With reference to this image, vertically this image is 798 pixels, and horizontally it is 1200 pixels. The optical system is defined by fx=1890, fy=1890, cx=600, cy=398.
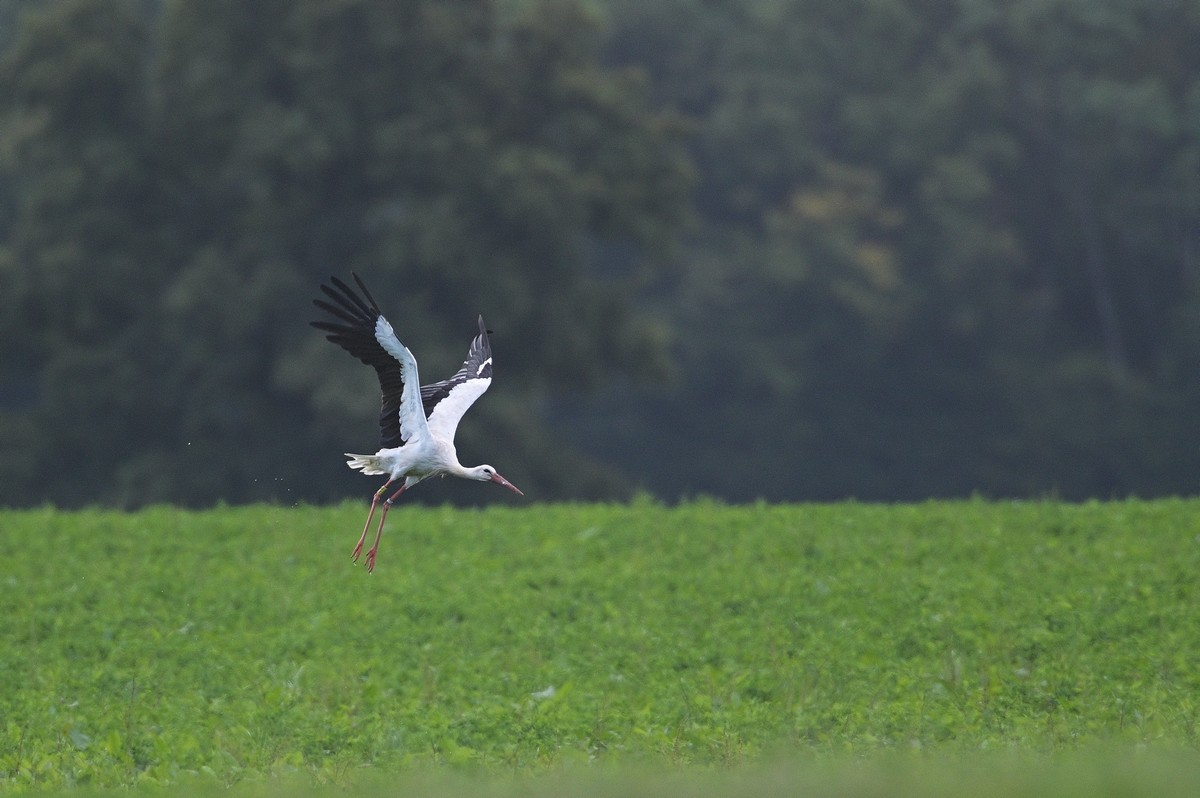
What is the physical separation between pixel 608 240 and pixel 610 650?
22.8 meters

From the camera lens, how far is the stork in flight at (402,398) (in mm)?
11852

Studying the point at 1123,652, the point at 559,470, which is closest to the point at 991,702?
the point at 1123,652

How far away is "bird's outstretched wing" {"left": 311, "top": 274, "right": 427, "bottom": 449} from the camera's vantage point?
11797mm

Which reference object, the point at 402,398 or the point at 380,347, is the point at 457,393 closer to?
the point at 402,398

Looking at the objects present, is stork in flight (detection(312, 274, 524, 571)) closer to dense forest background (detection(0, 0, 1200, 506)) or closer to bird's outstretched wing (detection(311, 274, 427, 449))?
bird's outstretched wing (detection(311, 274, 427, 449))

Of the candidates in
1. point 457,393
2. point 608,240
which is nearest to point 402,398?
point 457,393

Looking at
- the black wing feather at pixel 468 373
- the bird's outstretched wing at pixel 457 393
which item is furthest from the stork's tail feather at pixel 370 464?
the black wing feather at pixel 468 373

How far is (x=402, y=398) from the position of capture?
12.4m

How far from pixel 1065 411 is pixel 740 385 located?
721 cm

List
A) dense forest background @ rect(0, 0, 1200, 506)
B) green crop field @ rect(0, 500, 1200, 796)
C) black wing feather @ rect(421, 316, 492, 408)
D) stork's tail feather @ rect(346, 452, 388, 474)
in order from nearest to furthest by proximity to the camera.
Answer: green crop field @ rect(0, 500, 1200, 796) → stork's tail feather @ rect(346, 452, 388, 474) → black wing feather @ rect(421, 316, 492, 408) → dense forest background @ rect(0, 0, 1200, 506)

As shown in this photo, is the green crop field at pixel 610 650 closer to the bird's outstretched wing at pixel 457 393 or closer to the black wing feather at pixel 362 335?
the bird's outstretched wing at pixel 457 393

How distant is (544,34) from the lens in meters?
32.9

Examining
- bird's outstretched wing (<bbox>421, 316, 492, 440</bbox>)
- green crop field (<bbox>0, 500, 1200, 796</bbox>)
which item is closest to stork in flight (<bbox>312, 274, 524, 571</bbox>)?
bird's outstretched wing (<bbox>421, 316, 492, 440</bbox>)

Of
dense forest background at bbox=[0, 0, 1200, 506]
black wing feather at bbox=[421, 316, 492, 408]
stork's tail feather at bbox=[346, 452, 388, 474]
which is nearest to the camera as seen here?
stork's tail feather at bbox=[346, 452, 388, 474]
